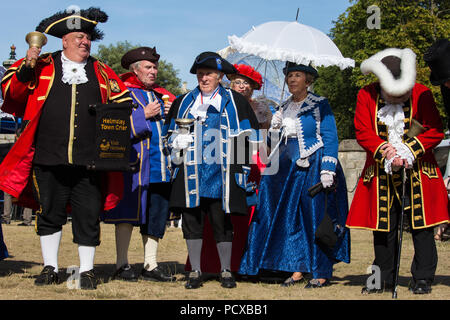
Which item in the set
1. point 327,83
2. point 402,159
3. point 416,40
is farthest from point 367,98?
point 327,83

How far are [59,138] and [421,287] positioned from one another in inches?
124

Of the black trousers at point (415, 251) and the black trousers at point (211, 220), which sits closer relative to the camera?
the black trousers at point (415, 251)

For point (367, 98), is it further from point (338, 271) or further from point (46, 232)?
point (46, 232)

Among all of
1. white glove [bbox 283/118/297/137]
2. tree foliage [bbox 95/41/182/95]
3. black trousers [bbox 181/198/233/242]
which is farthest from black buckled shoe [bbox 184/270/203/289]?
tree foliage [bbox 95/41/182/95]

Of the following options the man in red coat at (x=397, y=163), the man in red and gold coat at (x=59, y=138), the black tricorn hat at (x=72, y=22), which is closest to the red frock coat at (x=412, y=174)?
the man in red coat at (x=397, y=163)

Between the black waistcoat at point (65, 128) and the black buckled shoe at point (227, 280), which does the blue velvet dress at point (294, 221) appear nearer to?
the black buckled shoe at point (227, 280)

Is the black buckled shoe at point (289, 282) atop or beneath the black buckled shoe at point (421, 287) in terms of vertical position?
beneath

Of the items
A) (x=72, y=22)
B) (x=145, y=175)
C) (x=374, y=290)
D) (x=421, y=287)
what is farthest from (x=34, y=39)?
(x=421, y=287)

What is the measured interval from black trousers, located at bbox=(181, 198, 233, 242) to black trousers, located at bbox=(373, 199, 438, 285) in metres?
1.30

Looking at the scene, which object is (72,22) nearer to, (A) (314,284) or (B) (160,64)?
(A) (314,284)

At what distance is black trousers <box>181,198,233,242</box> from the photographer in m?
5.68

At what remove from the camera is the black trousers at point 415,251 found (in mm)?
5281

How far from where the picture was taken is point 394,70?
5.28 metres

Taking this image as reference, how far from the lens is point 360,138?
214 inches
